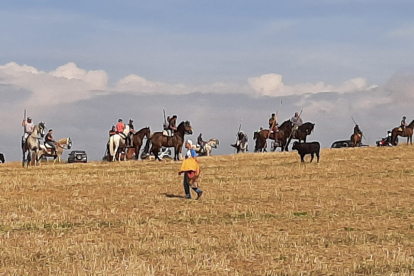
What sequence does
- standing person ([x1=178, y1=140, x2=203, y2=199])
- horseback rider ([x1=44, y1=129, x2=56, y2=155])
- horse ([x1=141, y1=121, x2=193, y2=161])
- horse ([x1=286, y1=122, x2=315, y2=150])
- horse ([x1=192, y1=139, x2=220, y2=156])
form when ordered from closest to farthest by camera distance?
standing person ([x1=178, y1=140, x2=203, y2=199]) < horse ([x1=141, y1=121, x2=193, y2=161]) < horseback rider ([x1=44, y1=129, x2=56, y2=155]) < horse ([x1=286, y1=122, x2=315, y2=150]) < horse ([x1=192, y1=139, x2=220, y2=156])

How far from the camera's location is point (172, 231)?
47.0 feet

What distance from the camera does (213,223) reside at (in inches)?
607

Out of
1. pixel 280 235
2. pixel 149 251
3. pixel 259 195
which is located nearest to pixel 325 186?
pixel 259 195

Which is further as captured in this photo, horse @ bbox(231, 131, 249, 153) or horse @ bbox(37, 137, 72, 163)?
horse @ bbox(231, 131, 249, 153)

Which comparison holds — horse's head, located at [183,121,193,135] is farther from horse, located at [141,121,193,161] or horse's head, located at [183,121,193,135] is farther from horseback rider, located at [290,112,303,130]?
horseback rider, located at [290,112,303,130]

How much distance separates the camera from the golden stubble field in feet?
35.7

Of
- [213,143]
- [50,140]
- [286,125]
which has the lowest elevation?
[50,140]

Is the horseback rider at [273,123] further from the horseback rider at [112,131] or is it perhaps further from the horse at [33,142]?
the horse at [33,142]

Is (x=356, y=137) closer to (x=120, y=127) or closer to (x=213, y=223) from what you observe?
(x=120, y=127)

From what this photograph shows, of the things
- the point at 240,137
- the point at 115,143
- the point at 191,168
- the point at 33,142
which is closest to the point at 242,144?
the point at 240,137

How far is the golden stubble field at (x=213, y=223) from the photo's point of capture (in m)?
10.9

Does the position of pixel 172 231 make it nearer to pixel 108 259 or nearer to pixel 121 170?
pixel 108 259

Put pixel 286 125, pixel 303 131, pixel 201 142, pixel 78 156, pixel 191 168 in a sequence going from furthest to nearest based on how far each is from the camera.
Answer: pixel 201 142 < pixel 78 156 < pixel 286 125 < pixel 303 131 < pixel 191 168

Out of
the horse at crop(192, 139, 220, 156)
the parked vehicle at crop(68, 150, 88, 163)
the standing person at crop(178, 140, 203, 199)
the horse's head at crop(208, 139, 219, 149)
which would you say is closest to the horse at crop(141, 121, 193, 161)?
the parked vehicle at crop(68, 150, 88, 163)
